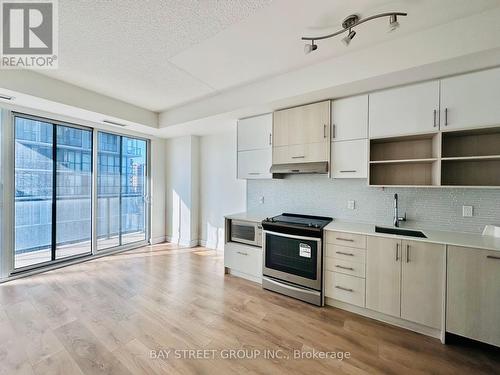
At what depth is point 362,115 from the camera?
8.22 feet

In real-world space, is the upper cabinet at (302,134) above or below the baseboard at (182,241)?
above

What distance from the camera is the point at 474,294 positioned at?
183cm

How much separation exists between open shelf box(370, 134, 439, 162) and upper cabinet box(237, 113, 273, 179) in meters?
1.39

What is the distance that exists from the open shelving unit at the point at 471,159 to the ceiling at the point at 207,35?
3.76 ft

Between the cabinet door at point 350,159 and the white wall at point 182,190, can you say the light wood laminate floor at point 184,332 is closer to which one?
the cabinet door at point 350,159

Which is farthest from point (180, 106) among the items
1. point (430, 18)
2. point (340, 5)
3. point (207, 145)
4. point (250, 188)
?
point (430, 18)

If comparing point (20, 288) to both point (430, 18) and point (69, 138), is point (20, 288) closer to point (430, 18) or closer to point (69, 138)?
point (69, 138)

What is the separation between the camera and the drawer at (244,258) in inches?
121

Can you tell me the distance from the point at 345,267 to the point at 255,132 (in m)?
2.22

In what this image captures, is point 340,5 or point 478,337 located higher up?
point 340,5

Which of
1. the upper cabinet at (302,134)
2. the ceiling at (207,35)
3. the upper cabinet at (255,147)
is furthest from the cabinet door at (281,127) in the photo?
the ceiling at (207,35)

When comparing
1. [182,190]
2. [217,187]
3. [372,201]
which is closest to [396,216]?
[372,201]

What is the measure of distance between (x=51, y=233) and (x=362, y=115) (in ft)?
16.2

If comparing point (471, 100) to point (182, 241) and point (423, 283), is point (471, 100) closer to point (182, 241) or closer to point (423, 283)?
point (423, 283)
